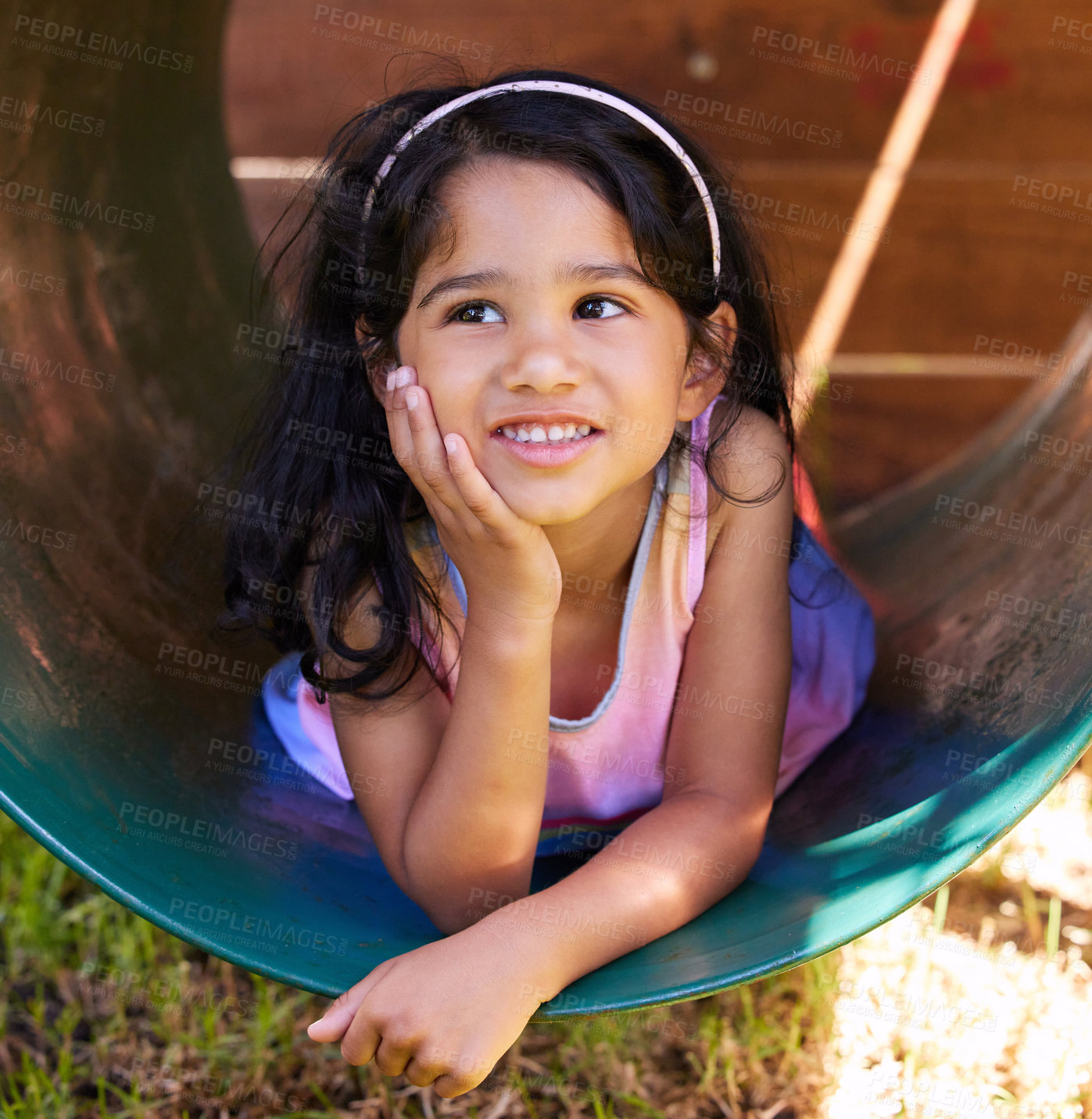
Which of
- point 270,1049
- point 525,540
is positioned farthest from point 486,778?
point 270,1049

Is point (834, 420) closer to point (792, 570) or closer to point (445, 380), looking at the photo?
point (792, 570)

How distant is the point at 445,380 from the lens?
5.36 ft

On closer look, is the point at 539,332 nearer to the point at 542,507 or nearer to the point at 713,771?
the point at 542,507

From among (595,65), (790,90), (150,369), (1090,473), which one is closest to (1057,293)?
(790,90)

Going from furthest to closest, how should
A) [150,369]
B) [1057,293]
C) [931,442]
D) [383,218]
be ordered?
[1057,293]
[931,442]
[150,369]
[383,218]

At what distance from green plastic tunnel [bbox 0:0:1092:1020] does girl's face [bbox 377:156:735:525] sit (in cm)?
62

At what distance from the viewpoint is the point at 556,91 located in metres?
1.79

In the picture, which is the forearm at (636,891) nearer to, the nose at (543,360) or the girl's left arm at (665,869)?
the girl's left arm at (665,869)

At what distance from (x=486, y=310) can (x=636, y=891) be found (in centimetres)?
82

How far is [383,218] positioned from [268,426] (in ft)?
1.64

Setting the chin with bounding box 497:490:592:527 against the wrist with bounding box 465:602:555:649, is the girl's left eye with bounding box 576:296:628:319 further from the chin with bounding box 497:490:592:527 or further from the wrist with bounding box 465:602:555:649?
the wrist with bounding box 465:602:555:649

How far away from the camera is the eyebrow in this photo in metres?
1.59

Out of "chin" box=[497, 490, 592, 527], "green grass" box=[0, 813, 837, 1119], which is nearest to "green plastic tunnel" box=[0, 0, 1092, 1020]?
"green grass" box=[0, 813, 837, 1119]

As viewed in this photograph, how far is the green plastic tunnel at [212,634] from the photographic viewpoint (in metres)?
1.50
